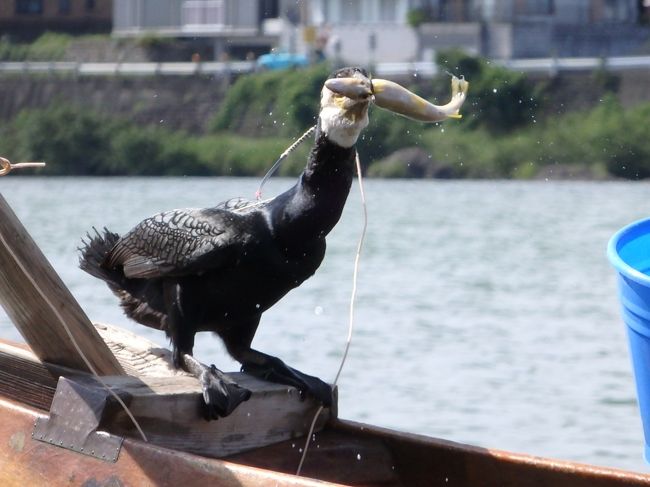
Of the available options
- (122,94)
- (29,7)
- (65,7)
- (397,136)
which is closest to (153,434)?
(397,136)

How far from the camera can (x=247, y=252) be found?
409 cm

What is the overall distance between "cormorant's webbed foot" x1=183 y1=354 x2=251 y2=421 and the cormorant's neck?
42cm

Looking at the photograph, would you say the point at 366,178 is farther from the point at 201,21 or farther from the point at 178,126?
the point at 201,21

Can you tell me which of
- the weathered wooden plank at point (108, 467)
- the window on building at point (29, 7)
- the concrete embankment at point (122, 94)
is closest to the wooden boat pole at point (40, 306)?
the weathered wooden plank at point (108, 467)

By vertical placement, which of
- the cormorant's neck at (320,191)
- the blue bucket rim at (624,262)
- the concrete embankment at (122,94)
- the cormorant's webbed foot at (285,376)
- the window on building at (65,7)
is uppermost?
the cormorant's neck at (320,191)

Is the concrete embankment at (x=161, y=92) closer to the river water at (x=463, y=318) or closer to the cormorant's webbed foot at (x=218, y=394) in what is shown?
the river water at (x=463, y=318)

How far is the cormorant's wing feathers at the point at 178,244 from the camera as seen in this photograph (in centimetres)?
413

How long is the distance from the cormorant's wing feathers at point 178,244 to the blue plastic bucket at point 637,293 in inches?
43.8

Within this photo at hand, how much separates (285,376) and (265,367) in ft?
0.31

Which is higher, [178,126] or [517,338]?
[517,338]

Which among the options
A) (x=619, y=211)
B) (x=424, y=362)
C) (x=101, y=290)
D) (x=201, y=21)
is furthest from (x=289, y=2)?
(x=424, y=362)

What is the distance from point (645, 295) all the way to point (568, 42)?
40988mm

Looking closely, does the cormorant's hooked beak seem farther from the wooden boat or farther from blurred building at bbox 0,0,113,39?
blurred building at bbox 0,0,113,39

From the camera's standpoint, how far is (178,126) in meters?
39.2
